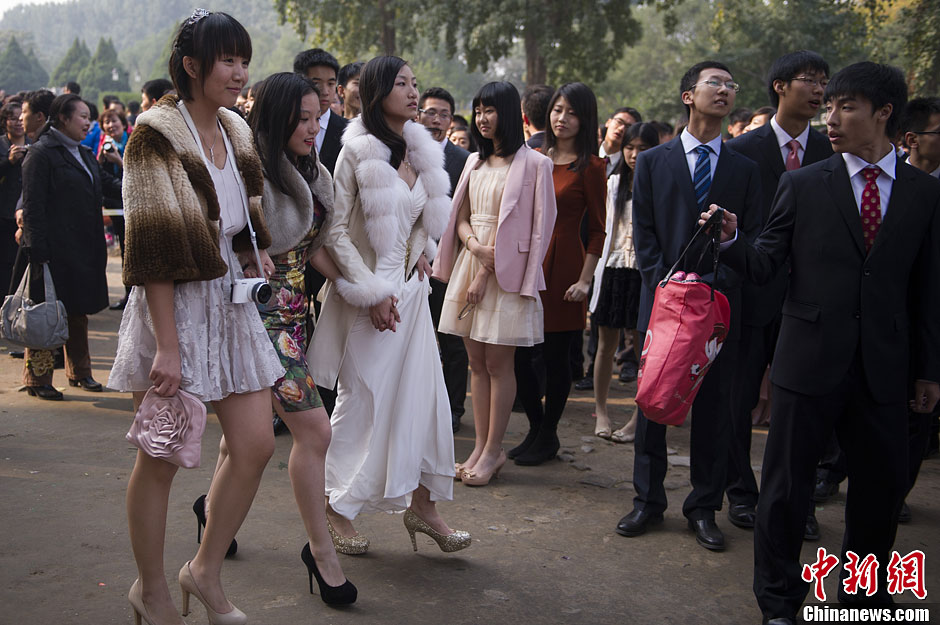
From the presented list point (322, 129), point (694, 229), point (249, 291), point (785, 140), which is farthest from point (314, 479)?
point (785, 140)

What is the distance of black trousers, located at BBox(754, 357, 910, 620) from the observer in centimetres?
335

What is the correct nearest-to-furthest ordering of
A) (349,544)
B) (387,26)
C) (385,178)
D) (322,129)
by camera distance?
(385,178), (349,544), (322,129), (387,26)

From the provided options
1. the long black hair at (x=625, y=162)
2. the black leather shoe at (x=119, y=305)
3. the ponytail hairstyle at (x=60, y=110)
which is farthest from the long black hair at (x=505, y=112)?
the black leather shoe at (x=119, y=305)

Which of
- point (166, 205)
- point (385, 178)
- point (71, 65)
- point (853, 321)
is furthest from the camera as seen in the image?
point (71, 65)

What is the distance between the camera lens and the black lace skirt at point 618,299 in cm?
648

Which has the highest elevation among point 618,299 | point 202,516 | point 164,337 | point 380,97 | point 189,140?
point 380,97

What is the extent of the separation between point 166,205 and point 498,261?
2.54 metres

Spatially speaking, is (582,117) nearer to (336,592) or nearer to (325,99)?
(325,99)

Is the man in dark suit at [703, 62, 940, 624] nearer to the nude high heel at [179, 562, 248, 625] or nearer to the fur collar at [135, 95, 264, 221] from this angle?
the fur collar at [135, 95, 264, 221]

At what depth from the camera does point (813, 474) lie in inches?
134

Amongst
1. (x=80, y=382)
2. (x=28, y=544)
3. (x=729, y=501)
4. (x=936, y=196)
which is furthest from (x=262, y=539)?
(x=80, y=382)

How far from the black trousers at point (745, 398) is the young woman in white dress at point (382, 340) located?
5.40ft

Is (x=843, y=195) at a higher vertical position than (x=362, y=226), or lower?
higher

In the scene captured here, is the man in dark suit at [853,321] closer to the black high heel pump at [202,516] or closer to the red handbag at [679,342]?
the red handbag at [679,342]
